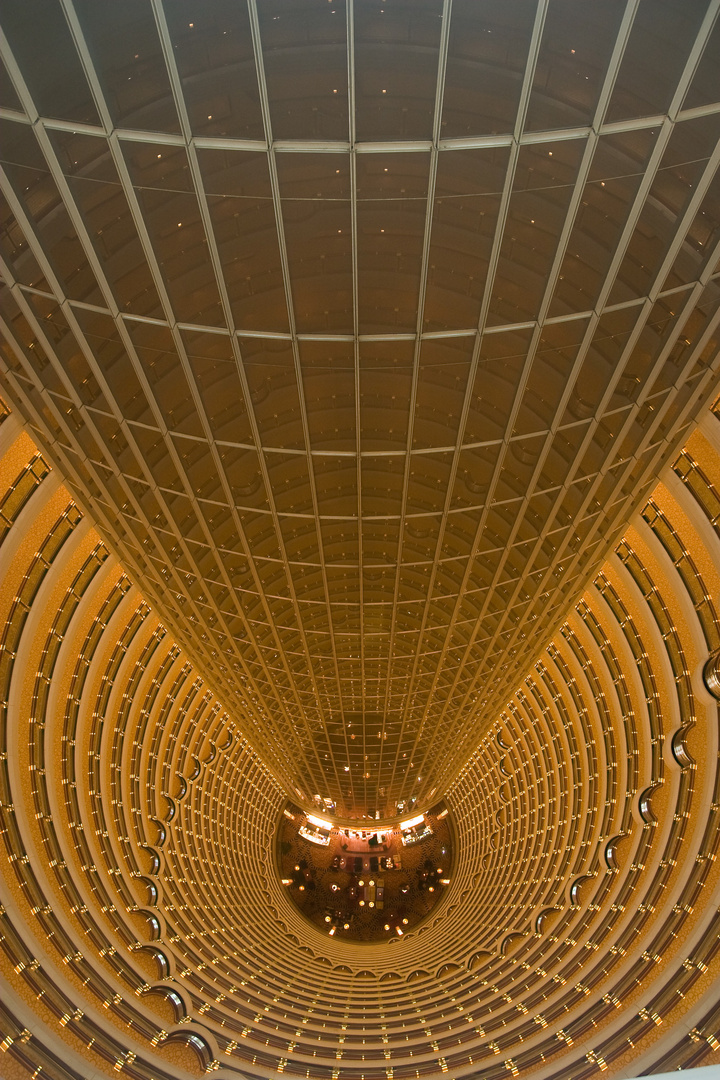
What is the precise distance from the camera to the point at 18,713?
72.7 ft

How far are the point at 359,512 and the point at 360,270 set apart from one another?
6.86m

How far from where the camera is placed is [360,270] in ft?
33.3

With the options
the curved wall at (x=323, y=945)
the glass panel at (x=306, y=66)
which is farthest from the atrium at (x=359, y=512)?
the curved wall at (x=323, y=945)

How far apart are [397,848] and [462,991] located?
16056mm

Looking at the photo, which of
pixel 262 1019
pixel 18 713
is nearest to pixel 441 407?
pixel 18 713

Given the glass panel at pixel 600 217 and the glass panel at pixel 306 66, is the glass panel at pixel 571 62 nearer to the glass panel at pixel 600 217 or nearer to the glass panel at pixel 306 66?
the glass panel at pixel 600 217

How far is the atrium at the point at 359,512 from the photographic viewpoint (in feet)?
27.0

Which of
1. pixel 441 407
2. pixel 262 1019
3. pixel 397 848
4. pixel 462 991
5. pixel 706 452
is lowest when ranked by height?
pixel 262 1019

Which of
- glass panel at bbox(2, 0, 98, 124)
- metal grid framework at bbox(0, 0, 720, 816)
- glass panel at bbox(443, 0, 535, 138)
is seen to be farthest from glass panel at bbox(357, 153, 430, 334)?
glass panel at bbox(2, 0, 98, 124)

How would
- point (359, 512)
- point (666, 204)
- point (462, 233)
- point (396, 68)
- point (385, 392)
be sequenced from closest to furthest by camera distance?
1. point (396, 68)
2. point (666, 204)
3. point (462, 233)
4. point (385, 392)
5. point (359, 512)

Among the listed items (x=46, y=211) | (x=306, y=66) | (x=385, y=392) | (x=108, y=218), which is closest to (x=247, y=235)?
(x=108, y=218)

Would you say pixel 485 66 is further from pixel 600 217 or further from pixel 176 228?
pixel 176 228

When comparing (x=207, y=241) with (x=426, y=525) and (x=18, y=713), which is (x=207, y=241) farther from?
(x=18, y=713)

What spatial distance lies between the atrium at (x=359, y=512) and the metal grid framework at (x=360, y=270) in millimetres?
58
